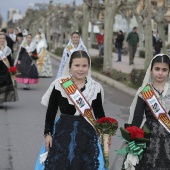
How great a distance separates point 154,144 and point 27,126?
583 cm

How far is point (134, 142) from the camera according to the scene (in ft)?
17.3

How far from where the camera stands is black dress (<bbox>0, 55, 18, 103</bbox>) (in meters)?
13.7

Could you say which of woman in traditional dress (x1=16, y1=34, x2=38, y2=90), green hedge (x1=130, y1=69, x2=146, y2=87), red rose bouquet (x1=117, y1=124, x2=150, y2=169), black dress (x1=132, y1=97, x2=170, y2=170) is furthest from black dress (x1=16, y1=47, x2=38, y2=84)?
red rose bouquet (x1=117, y1=124, x2=150, y2=169)

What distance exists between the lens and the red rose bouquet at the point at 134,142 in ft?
17.2

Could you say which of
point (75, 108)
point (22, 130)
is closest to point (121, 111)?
point (22, 130)

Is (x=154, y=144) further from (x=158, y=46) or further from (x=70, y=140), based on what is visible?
(x=158, y=46)

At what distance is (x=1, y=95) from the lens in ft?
44.7

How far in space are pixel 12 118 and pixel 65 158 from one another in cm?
672

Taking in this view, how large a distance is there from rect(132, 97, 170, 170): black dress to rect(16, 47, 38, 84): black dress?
489 inches

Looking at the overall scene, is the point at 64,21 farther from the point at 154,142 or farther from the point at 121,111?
the point at 154,142

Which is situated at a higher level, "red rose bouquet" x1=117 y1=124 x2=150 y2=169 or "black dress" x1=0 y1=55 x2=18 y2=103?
"red rose bouquet" x1=117 y1=124 x2=150 y2=169

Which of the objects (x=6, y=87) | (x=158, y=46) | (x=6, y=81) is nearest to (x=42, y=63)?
(x=6, y=81)

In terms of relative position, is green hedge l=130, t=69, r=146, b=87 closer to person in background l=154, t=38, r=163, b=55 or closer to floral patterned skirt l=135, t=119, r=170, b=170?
floral patterned skirt l=135, t=119, r=170, b=170

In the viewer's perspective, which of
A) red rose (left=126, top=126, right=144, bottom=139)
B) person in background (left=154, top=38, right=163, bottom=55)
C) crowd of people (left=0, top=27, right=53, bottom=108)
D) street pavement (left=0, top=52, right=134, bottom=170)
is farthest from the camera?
person in background (left=154, top=38, right=163, bottom=55)
